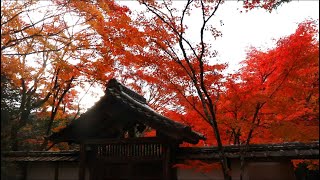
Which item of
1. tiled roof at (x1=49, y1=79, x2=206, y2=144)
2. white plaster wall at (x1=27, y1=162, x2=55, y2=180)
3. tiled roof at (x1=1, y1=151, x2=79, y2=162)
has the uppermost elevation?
tiled roof at (x1=49, y1=79, x2=206, y2=144)

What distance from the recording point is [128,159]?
1209 centimetres

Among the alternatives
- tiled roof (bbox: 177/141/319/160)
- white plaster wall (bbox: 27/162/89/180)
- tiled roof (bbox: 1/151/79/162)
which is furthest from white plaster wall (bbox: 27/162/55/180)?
tiled roof (bbox: 177/141/319/160)

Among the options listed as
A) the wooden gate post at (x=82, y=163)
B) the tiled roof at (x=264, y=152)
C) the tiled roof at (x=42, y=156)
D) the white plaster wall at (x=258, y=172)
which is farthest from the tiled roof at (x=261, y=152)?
the wooden gate post at (x=82, y=163)

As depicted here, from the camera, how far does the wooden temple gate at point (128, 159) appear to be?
11.8 meters

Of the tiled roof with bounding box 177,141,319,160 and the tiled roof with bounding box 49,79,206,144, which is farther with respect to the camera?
the tiled roof with bounding box 49,79,206,144

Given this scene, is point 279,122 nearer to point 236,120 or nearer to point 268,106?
point 268,106

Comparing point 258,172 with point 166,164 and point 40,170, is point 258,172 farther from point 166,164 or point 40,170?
point 40,170

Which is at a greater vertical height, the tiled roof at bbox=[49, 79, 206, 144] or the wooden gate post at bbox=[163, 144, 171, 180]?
the tiled roof at bbox=[49, 79, 206, 144]

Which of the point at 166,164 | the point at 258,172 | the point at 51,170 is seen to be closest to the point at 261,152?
the point at 258,172

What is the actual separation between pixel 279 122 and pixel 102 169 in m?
7.47

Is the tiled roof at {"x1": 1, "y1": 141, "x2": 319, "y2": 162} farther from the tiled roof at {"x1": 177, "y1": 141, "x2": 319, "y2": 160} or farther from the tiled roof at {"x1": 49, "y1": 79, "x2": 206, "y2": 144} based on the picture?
the tiled roof at {"x1": 49, "y1": 79, "x2": 206, "y2": 144}

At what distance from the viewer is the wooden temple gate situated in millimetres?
11805

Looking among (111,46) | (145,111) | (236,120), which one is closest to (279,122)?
(236,120)

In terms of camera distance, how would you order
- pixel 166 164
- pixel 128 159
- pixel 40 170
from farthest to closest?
1. pixel 40 170
2. pixel 128 159
3. pixel 166 164
